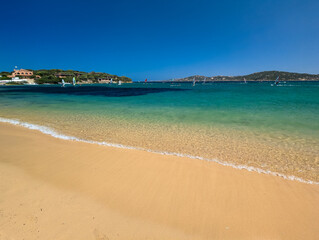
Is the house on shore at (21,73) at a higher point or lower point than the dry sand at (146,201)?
A: higher

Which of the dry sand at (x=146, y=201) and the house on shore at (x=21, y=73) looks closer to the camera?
the dry sand at (x=146, y=201)

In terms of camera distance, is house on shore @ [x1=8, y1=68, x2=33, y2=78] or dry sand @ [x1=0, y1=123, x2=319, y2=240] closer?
dry sand @ [x1=0, y1=123, x2=319, y2=240]

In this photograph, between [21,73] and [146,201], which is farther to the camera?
[21,73]

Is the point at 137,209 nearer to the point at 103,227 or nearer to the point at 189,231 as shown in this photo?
the point at 103,227

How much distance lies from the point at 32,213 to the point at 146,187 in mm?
2309

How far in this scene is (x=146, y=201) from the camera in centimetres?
351

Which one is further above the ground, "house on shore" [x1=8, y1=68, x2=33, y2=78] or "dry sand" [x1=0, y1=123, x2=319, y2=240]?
"house on shore" [x1=8, y1=68, x2=33, y2=78]

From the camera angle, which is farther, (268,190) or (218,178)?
(218,178)

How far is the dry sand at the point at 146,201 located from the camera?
9.11 feet

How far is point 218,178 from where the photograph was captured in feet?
14.4

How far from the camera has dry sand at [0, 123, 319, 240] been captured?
9.11 ft

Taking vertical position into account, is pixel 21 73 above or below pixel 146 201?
above

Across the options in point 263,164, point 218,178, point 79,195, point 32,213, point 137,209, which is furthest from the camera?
point 263,164

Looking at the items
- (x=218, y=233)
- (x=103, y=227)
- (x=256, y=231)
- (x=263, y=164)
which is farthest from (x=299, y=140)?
(x=103, y=227)
